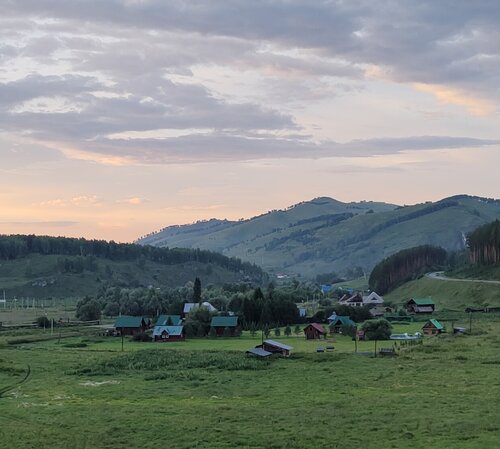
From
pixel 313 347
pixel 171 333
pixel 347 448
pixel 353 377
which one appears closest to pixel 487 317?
pixel 313 347

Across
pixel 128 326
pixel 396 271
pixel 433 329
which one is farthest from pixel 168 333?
pixel 396 271

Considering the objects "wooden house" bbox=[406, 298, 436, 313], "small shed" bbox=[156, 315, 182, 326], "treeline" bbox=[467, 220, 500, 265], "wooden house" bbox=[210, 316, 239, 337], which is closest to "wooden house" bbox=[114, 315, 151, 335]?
"small shed" bbox=[156, 315, 182, 326]

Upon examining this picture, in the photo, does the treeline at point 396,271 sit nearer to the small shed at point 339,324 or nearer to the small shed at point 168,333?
the small shed at point 339,324

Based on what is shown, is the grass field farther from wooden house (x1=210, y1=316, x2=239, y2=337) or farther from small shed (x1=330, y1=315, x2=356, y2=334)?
wooden house (x1=210, y1=316, x2=239, y2=337)

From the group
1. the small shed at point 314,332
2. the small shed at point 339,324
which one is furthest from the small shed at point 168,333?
the small shed at point 339,324

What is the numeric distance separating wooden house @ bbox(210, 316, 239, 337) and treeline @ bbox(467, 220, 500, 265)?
7850cm

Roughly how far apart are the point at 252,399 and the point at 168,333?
160 ft

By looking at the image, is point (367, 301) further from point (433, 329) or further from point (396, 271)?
point (433, 329)

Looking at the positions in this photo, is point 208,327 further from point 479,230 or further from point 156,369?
point 479,230

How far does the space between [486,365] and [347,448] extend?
26258mm

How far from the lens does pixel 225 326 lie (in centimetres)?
9638

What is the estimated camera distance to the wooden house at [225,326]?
95938mm

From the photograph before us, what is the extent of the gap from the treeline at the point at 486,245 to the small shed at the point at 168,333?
87632 mm

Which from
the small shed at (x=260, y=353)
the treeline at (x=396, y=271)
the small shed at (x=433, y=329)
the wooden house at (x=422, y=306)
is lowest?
the small shed at (x=260, y=353)
